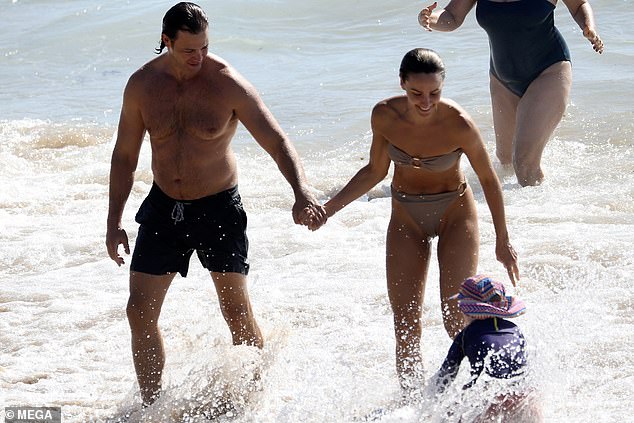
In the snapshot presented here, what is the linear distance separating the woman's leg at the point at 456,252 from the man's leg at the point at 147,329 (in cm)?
130

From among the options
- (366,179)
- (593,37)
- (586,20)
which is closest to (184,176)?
(366,179)

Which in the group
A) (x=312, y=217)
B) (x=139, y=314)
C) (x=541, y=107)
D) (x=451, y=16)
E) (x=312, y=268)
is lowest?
(x=312, y=268)

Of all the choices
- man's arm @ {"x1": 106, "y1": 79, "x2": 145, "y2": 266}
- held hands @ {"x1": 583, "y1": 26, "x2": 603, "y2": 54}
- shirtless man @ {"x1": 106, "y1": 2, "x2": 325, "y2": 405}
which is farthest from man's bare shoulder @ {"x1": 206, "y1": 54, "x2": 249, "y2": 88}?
held hands @ {"x1": 583, "y1": 26, "x2": 603, "y2": 54}

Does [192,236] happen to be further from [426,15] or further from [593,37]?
[593,37]

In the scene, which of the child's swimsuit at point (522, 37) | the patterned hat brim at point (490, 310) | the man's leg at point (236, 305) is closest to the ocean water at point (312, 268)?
the man's leg at point (236, 305)

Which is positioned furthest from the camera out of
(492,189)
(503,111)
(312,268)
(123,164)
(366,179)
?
(503,111)

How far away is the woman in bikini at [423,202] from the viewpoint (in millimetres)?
4840

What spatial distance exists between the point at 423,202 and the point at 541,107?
3.19m

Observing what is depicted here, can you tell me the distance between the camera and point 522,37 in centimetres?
789

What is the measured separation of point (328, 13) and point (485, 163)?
14230 mm

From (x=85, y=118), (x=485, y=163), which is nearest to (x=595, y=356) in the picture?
(x=485, y=163)

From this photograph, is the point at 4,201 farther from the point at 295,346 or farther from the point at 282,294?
the point at 295,346

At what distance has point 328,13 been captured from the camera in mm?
18703

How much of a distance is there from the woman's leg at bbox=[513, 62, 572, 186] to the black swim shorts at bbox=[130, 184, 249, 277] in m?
3.37
